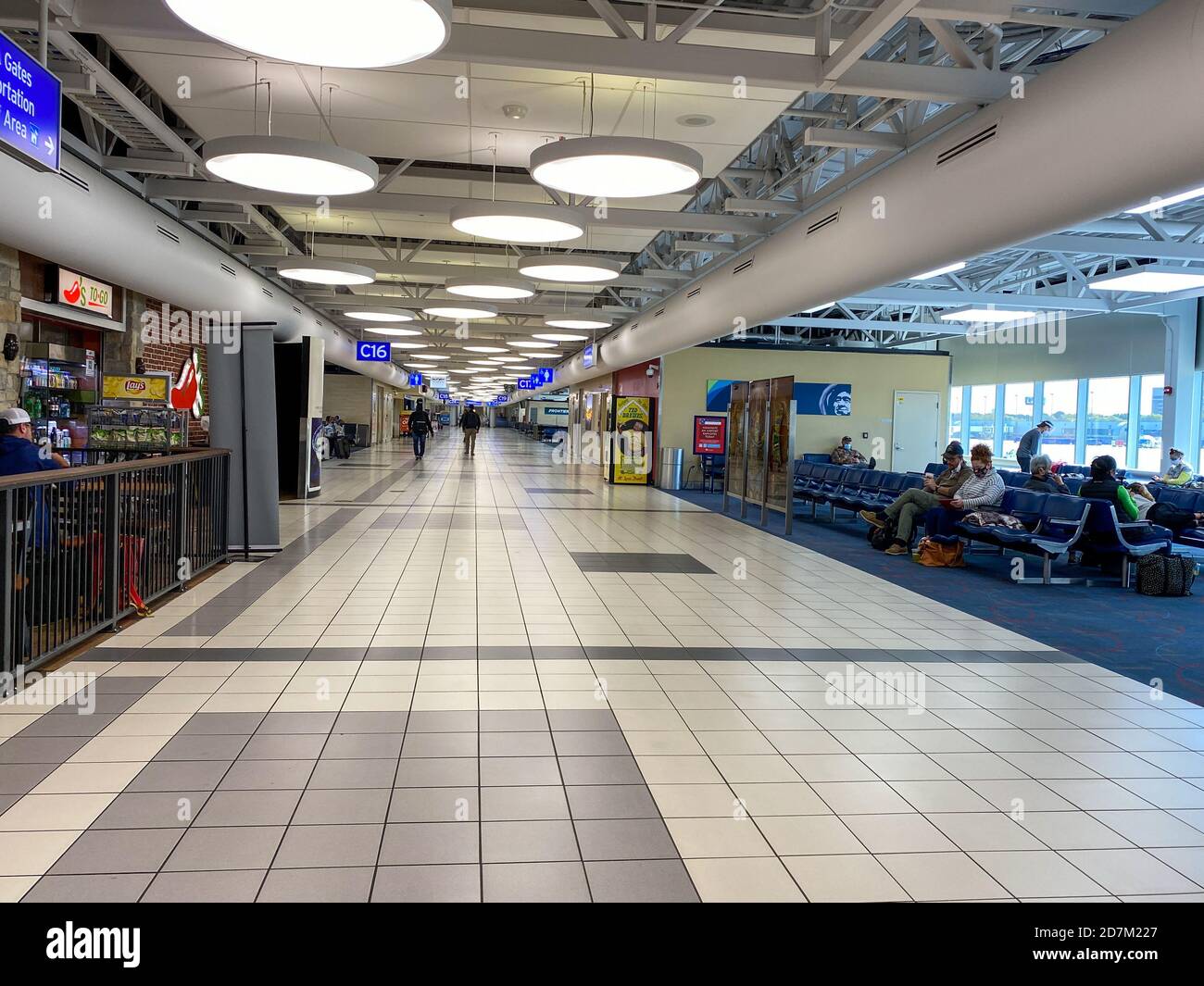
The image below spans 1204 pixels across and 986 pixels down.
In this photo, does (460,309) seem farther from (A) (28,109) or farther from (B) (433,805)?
(B) (433,805)

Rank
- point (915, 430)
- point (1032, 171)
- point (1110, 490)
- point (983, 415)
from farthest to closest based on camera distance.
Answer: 1. point (983, 415)
2. point (915, 430)
3. point (1110, 490)
4. point (1032, 171)

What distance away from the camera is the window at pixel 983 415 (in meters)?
24.9

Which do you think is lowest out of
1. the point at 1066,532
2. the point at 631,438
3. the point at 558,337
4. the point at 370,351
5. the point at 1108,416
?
the point at 1066,532

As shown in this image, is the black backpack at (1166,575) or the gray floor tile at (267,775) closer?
the gray floor tile at (267,775)

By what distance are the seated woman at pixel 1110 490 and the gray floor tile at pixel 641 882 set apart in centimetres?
777

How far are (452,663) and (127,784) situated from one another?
6.64 feet

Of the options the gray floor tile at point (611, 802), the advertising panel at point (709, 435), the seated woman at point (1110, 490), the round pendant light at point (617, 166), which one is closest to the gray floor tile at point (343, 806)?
the gray floor tile at point (611, 802)

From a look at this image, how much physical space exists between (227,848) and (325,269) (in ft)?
27.0

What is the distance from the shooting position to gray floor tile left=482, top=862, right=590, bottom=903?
8.67 ft

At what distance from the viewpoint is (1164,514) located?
33.7 feet

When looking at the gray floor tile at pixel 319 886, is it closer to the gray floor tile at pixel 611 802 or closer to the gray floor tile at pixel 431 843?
the gray floor tile at pixel 431 843

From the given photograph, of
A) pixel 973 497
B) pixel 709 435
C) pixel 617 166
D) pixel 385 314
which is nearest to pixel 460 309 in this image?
pixel 385 314

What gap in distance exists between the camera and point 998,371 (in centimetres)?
2412
